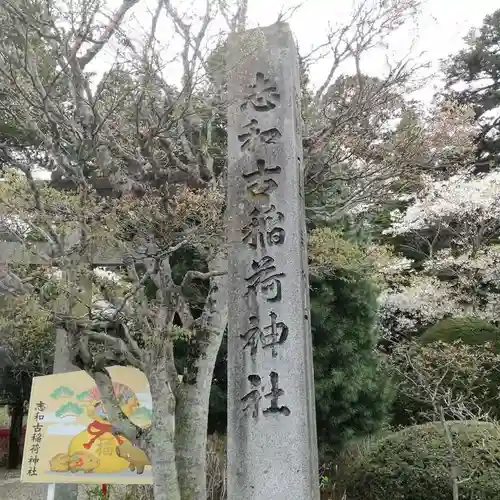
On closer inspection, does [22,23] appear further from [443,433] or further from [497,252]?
[497,252]

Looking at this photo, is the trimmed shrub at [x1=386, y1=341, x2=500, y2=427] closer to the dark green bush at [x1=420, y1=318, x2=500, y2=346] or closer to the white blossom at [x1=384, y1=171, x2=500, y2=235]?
the dark green bush at [x1=420, y1=318, x2=500, y2=346]

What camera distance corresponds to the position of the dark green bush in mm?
10609

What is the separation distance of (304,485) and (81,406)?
286cm

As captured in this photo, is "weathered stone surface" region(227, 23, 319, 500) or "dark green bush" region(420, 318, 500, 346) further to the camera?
"dark green bush" region(420, 318, 500, 346)

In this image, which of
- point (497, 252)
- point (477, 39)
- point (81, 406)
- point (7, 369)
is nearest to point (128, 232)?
point (81, 406)

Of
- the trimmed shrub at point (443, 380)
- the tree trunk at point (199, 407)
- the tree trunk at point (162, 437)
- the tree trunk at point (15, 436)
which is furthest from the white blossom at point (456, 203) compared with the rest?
the tree trunk at point (15, 436)

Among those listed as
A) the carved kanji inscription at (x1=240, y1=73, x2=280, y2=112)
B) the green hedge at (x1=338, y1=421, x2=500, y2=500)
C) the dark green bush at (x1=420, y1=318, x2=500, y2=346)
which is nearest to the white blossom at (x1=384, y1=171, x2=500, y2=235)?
the dark green bush at (x1=420, y1=318, x2=500, y2=346)

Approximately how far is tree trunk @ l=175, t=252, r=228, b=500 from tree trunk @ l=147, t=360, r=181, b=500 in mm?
245

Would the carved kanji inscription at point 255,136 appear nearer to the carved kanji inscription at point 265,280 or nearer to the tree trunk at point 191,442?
the carved kanji inscription at point 265,280

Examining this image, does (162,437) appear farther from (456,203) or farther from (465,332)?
(456,203)

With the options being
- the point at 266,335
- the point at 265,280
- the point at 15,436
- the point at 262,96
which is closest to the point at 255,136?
the point at 262,96

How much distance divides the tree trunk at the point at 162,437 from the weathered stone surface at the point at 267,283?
1262mm

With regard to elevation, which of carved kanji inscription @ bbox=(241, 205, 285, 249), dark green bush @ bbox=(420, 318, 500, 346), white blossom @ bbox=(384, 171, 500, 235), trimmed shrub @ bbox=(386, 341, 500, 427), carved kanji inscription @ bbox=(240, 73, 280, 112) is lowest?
trimmed shrub @ bbox=(386, 341, 500, 427)

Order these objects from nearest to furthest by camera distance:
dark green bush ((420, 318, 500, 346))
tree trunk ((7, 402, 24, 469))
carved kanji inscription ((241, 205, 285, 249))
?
carved kanji inscription ((241, 205, 285, 249))
dark green bush ((420, 318, 500, 346))
tree trunk ((7, 402, 24, 469))
